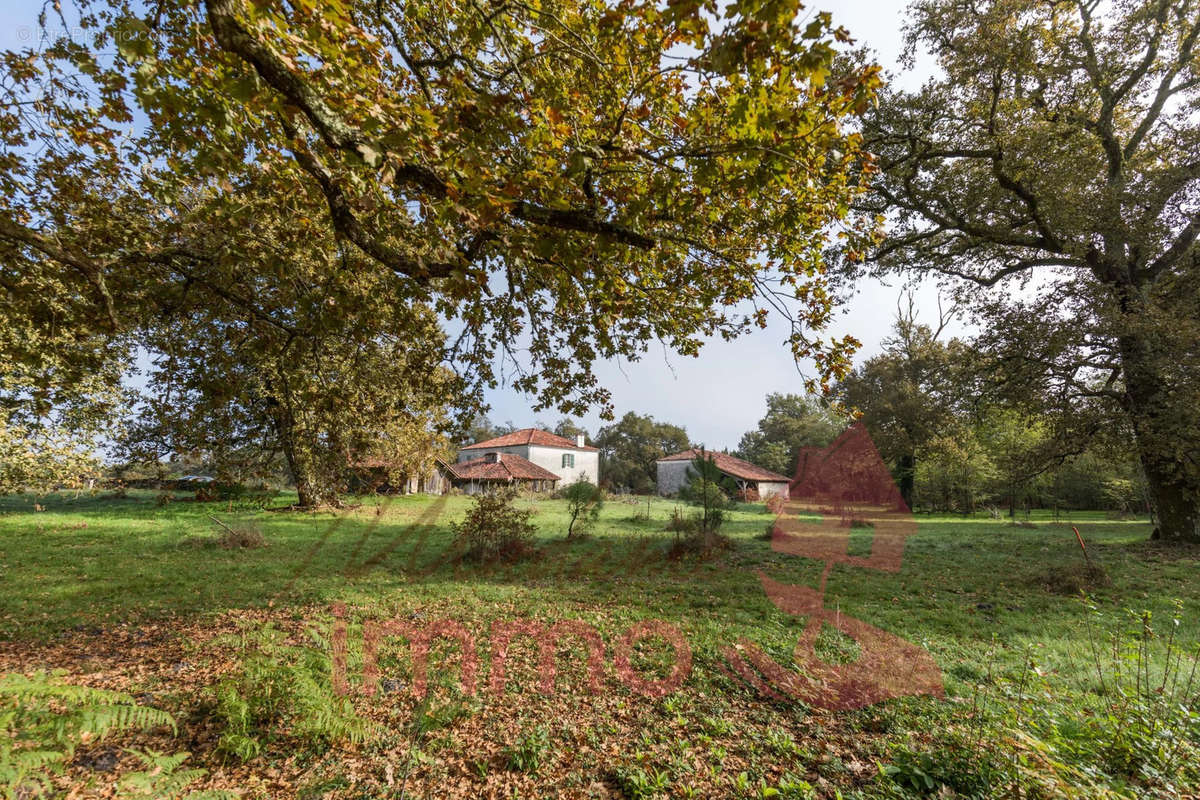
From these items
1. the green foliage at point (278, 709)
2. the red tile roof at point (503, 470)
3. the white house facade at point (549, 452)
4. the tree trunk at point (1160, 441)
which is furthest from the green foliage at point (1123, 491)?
the green foliage at point (278, 709)

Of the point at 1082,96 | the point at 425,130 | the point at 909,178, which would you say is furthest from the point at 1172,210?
the point at 425,130

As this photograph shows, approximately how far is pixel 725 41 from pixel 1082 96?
16.3 m

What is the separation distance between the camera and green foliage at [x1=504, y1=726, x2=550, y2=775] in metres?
3.62

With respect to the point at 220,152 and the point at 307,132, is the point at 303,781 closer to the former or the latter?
the point at 220,152

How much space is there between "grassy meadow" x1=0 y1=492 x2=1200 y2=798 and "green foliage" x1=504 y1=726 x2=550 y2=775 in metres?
0.02

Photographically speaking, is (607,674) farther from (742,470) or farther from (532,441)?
(742,470)

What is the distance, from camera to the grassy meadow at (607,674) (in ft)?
10.9

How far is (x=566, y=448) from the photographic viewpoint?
4809 cm

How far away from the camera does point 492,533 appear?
11945 mm

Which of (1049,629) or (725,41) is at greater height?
(725,41)

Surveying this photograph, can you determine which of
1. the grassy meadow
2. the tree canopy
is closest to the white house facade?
the tree canopy

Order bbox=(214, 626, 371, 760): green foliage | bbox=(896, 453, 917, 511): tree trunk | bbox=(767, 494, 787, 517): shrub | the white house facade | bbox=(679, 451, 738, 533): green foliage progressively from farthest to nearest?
the white house facade, bbox=(896, 453, 917, 511): tree trunk, bbox=(767, 494, 787, 517): shrub, bbox=(679, 451, 738, 533): green foliage, bbox=(214, 626, 371, 760): green foliage

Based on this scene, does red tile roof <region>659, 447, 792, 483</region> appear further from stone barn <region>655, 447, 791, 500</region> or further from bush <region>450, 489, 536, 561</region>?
bush <region>450, 489, 536, 561</region>

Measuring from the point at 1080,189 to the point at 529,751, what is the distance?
56.4 feet
